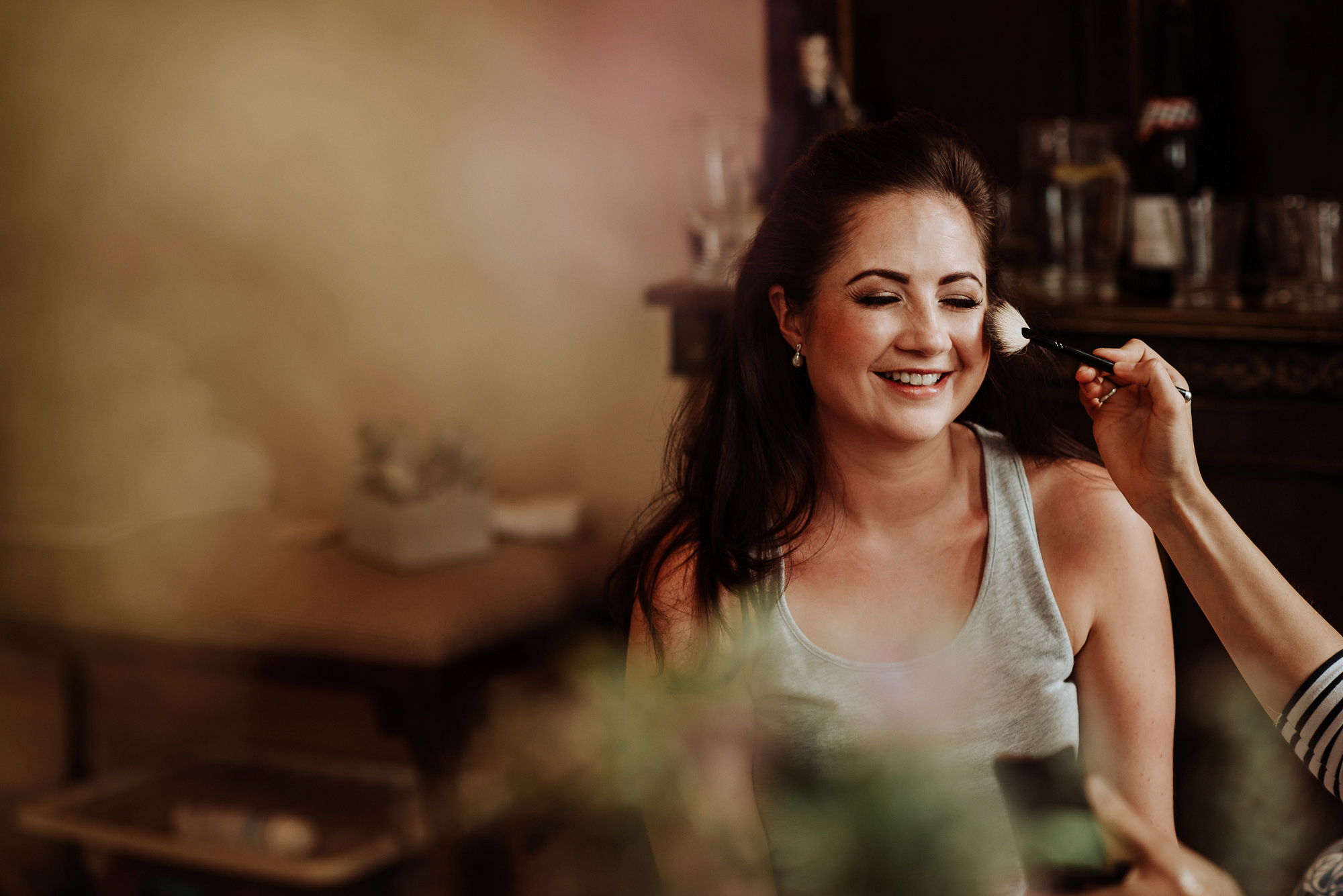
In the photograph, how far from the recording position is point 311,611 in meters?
1.84

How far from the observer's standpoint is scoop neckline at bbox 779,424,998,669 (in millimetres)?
1047

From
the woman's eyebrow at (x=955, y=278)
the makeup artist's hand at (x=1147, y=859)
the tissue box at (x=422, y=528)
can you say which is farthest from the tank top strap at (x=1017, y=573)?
the tissue box at (x=422, y=528)

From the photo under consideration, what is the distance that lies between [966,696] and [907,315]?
348mm

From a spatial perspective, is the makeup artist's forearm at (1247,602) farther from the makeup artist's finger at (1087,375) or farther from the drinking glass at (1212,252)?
the drinking glass at (1212,252)

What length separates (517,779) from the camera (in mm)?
2115

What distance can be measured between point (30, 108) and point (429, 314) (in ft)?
2.98

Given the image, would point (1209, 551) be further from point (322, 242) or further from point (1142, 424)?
point (322, 242)

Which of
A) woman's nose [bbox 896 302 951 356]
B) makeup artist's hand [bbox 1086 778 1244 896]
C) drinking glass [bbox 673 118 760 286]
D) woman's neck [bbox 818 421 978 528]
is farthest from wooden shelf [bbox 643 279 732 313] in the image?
makeup artist's hand [bbox 1086 778 1244 896]

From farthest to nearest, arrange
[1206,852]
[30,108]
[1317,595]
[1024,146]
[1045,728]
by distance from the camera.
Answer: [30,108] → [1024,146] → [1206,852] → [1317,595] → [1045,728]

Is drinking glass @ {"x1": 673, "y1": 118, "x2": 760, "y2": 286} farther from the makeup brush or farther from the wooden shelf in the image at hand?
the makeup brush

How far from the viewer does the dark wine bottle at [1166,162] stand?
5.27ft

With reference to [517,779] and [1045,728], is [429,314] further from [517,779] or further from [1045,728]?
[1045,728]

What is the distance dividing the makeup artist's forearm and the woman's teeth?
0.22 meters

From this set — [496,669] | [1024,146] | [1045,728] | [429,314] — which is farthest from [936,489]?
[429,314]
